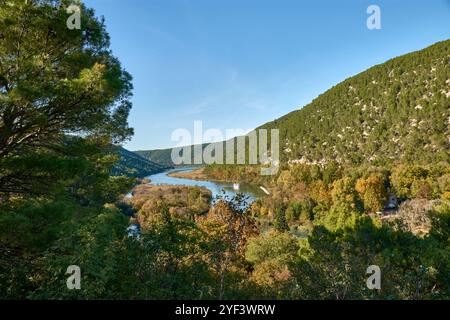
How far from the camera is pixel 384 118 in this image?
101062 millimetres

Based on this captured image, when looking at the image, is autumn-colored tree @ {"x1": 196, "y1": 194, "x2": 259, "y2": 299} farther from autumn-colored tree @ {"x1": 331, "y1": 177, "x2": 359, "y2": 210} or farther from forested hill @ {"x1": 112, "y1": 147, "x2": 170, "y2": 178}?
autumn-colored tree @ {"x1": 331, "y1": 177, "x2": 359, "y2": 210}

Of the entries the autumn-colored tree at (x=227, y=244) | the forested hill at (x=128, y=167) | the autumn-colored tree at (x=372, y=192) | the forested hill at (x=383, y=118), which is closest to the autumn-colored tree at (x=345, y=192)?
the autumn-colored tree at (x=372, y=192)

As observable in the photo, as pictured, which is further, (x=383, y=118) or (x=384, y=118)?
(x=383, y=118)

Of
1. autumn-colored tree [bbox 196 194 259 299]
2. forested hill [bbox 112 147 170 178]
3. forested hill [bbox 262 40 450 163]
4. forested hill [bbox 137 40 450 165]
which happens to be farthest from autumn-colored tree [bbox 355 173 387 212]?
autumn-colored tree [bbox 196 194 259 299]

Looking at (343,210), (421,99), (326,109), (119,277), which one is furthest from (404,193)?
(326,109)

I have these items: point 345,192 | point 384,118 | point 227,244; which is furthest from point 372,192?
point 227,244

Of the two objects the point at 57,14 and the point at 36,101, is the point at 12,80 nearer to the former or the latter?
the point at 36,101

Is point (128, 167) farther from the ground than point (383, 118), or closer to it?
closer to it

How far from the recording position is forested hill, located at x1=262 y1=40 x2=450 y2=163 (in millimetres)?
81062

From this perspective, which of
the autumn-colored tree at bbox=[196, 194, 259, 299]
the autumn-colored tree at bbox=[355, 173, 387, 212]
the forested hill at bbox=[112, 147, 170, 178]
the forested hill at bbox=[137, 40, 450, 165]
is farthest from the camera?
the forested hill at bbox=[137, 40, 450, 165]

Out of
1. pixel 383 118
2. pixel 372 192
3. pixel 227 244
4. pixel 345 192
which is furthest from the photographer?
pixel 383 118

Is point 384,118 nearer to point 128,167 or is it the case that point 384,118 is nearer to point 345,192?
point 345,192

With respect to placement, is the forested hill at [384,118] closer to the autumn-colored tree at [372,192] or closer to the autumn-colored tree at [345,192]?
the autumn-colored tree at [372,192]
